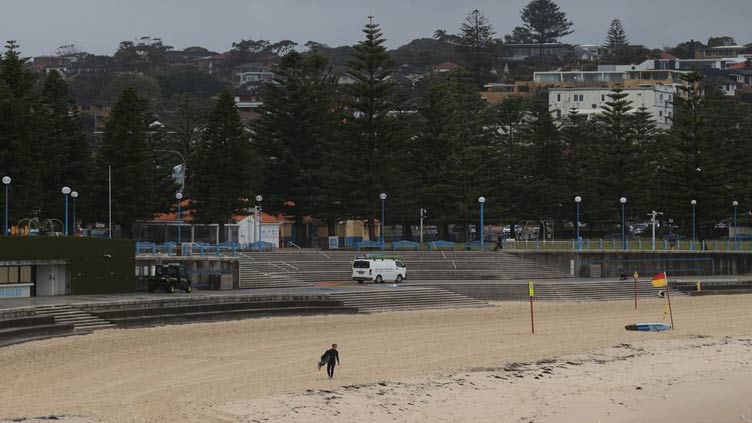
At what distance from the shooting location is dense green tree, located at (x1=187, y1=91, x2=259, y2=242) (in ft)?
204

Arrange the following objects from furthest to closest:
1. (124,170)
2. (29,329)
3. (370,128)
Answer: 1. (370,128)
2. (124,170)
3. (29,329)

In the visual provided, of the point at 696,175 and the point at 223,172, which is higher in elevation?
the point at 696,175

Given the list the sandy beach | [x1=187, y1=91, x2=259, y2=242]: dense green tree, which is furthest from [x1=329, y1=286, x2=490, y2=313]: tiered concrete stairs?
[x1=187, y1=91, x2=259, y2=242]: dense green tree

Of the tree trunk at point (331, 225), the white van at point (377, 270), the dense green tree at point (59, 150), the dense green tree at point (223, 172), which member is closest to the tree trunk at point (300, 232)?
the tree trunk at point (331, 225)

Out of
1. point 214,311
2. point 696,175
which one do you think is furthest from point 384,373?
point 696,175

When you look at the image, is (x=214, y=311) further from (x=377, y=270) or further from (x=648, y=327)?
(x=648, y=327)

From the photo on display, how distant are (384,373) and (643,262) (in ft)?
110

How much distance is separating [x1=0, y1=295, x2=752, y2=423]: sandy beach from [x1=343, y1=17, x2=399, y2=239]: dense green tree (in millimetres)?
24057

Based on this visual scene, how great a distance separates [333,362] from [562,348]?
9.90 m

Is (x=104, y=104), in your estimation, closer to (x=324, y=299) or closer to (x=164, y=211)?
(x=164, y=211)

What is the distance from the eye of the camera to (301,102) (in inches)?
2709

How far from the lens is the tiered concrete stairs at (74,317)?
35.4m

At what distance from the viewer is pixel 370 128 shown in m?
67.1

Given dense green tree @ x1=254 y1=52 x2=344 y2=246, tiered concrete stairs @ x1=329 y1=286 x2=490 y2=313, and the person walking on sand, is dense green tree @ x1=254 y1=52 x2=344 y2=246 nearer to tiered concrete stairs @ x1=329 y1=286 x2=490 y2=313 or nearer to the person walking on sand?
tiered concrete stairs @ x1=329 y1=286 x2=490 y2=313
